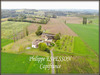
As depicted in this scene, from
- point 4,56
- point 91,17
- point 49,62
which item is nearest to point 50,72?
point 49,62

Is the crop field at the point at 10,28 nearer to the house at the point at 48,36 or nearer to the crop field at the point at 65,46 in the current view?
the house at the point at 48,36

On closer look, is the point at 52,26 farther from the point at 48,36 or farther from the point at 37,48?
the point at 37,48

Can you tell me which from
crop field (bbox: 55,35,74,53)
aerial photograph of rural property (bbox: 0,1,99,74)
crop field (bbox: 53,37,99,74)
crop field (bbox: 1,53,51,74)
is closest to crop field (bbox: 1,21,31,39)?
aerial photograph of rural property (bbox: 0,1,99,74)

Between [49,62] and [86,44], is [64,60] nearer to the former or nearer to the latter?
[49,62]

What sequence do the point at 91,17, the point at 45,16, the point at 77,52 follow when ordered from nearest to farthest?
the point at 77,52
the point at 45,16
the point at 91,17

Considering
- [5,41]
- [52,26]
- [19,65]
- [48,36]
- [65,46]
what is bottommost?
[19,65]

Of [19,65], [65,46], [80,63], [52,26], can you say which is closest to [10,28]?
[52,26]

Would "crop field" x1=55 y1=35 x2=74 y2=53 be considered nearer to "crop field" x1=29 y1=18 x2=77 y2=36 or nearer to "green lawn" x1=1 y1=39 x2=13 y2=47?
"crop field" x1=29 y1=18 x2=77 y2=36

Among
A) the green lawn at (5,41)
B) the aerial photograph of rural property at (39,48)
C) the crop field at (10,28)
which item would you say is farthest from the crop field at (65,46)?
the green lawn at (5,41)
